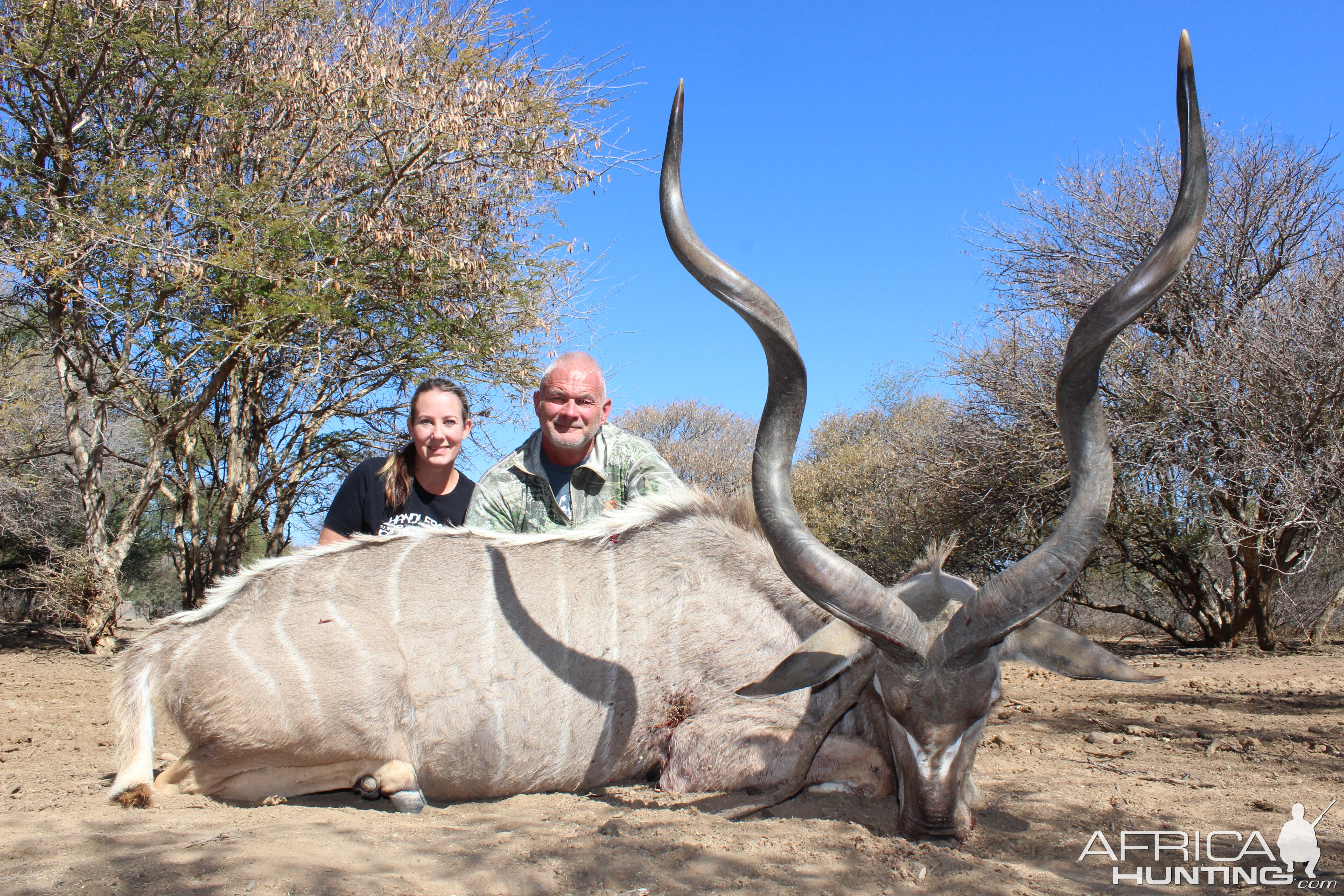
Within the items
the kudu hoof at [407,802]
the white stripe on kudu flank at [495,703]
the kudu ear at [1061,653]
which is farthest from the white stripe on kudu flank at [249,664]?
the kudu ear at [1061,653]

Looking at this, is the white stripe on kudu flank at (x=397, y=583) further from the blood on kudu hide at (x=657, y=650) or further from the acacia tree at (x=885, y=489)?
the acacia tree at (x=885, y=489)

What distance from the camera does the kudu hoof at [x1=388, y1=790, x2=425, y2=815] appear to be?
10.0 ft

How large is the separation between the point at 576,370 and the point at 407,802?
1.89m

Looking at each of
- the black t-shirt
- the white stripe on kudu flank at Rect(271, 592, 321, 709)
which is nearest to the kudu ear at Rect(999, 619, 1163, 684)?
the white stripe on kudu flank at Rect(271, 592, 321, 709)

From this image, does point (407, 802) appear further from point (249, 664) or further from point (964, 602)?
point (964, 602)

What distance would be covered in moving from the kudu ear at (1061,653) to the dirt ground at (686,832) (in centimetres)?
46

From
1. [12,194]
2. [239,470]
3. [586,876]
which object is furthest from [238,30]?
[586,876]

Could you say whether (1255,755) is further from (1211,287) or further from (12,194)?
(12,194)

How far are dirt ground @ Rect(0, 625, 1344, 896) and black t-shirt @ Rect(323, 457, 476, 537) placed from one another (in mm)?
1399

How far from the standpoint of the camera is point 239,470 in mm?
8891

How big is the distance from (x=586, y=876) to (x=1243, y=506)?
292 inches

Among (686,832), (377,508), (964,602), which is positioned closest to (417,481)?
(377,508)

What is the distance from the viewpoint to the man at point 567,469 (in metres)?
4.07

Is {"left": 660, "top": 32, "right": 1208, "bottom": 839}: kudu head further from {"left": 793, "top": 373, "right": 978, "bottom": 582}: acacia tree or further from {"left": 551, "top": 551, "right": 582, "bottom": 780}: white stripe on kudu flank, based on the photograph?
{"left": 793, "top": 373, "right": 978, "bottom": 582}: acacia tree
